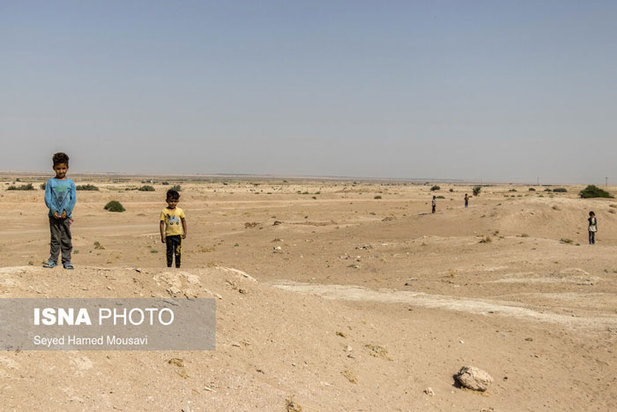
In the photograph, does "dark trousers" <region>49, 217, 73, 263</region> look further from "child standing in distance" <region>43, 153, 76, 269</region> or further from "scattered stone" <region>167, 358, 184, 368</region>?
"scattered stone" <region>167, 358, 184, 368</region>

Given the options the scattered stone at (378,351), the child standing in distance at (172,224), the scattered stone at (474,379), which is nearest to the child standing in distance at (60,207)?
the child standing in distance at (172,224)

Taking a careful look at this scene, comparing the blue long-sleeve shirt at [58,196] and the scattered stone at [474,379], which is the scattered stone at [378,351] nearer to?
the scattered stone at [474,379]

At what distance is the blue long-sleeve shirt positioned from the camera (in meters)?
7.71

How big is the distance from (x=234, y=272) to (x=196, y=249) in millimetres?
15472

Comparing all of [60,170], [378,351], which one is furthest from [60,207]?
[378,351]

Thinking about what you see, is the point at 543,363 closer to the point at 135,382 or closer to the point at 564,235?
the point at 135,382

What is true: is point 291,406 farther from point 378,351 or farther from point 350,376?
point 378,351

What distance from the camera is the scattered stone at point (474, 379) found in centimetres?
805

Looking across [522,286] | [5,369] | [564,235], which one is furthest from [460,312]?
[564,235]

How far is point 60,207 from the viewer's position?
25.6ft

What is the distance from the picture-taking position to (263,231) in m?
29.9

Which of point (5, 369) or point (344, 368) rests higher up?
point (5, 369)

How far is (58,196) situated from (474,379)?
6.66 metres

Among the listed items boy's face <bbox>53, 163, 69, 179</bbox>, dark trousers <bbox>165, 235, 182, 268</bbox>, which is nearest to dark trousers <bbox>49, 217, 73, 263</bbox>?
boy's face <bbox>53, 163, 69, 179</bbox>
